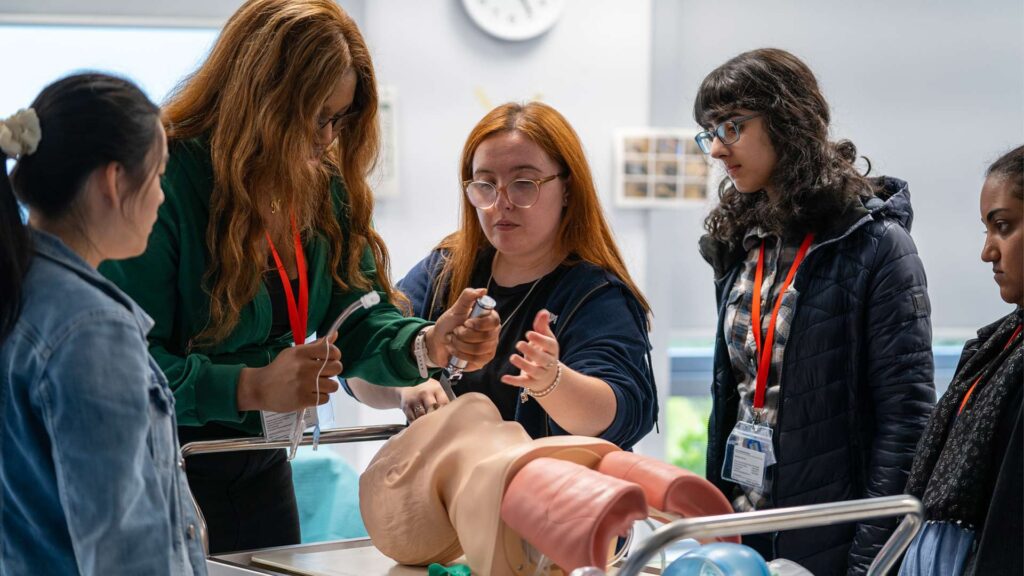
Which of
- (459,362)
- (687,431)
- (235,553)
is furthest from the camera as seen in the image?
(687,431)

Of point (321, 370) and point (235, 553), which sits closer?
point (321, 370)

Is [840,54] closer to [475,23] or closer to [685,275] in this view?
[685,275]

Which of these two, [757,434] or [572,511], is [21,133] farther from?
[757,434]

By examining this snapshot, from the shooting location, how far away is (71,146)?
1.27m

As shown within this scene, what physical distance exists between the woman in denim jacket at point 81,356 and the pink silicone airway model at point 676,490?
0.64 meters

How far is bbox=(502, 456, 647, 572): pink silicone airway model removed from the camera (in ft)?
4.26

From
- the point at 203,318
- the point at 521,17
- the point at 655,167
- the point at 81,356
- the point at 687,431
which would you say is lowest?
the point at 687,431

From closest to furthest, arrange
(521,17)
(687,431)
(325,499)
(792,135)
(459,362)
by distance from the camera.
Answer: (459,362), (792,135), (325,499), (521,17), (687,431)

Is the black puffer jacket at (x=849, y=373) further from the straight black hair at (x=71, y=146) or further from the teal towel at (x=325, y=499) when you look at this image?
the teal towel at (x=325, y=499)

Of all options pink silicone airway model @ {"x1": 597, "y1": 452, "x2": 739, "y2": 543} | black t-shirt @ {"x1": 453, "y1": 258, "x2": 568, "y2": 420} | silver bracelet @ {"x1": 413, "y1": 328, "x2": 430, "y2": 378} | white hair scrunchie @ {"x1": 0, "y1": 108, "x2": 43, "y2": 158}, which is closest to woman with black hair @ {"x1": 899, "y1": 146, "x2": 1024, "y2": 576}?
pink silicone airway model @ {"x1": 597, "y1": 452, "x2": 739, "y2": 543}

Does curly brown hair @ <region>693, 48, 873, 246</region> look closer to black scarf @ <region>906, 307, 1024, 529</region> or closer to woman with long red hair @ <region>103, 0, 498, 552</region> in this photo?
black scarf @ <region>906, 307, 1024, 529</region>

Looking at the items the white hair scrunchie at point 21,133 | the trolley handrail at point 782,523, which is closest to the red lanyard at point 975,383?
the trolley handrail at point 782,523

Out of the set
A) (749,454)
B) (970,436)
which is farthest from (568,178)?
(970,436)

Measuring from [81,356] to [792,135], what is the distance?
1.63 m
